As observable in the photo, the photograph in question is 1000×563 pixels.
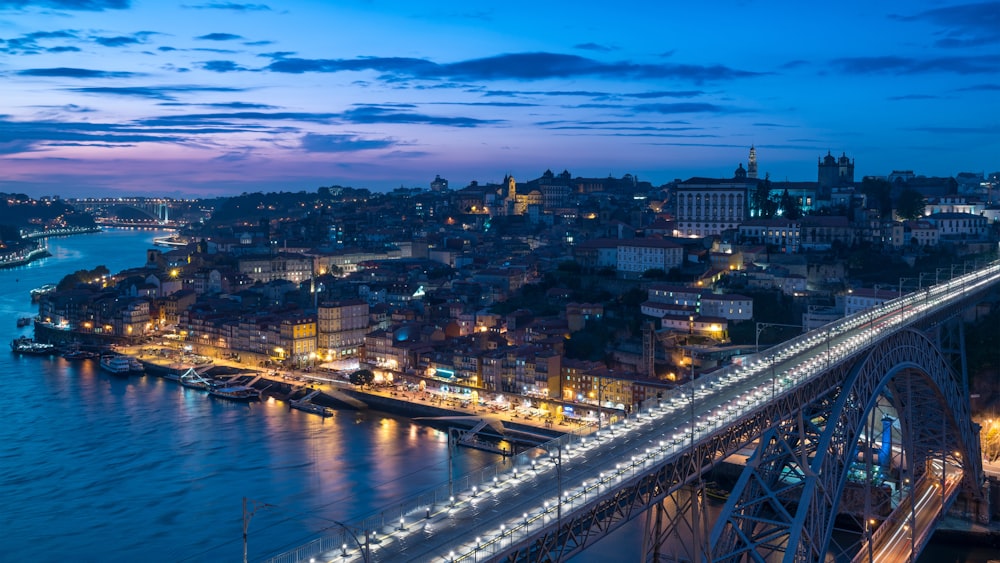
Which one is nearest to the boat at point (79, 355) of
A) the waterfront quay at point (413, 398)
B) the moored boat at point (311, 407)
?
the waterfront quay at point (413, 398)

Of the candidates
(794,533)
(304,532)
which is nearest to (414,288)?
(304,532)

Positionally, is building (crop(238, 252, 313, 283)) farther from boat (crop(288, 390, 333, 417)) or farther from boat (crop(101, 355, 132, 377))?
boat (crop(288, 390, 333, 417))

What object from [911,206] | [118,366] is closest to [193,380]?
[118,366]

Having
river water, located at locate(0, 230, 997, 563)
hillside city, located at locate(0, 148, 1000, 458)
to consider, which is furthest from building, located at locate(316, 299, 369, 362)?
river water, located at locate(0, 230, 997, 563)

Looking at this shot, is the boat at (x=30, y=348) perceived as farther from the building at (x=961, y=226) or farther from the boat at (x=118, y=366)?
the building at (x=961, y=226)

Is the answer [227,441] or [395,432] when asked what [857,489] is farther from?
[227,441]
